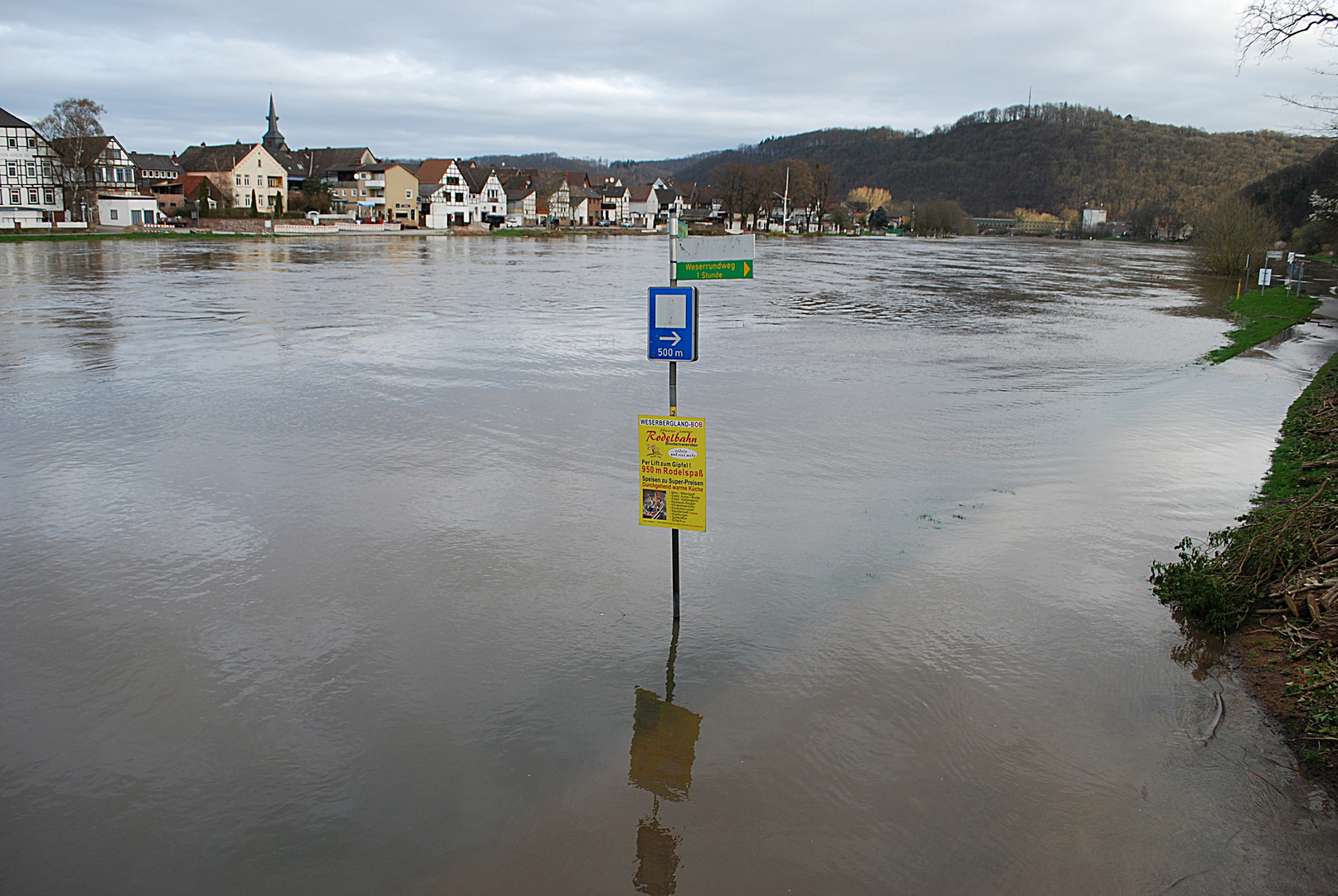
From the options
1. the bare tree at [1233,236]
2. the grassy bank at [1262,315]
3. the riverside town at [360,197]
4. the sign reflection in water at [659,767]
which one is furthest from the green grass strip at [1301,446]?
the bare tree at [1233,236]

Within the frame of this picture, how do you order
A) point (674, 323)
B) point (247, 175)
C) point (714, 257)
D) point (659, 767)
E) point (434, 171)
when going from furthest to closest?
point (434, 171) < point (247, 175) < point (674, 323) < point (714, 257) < point (659, 767)

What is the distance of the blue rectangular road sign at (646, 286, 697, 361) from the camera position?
A: 6.06 meters

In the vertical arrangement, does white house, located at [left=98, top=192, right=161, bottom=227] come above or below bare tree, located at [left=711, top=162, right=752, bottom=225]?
below

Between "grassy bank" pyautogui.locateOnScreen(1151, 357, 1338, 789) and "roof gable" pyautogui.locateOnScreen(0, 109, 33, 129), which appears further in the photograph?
"roof gable" pyautogui.locateOnScreen(0, 109, 33, 129)

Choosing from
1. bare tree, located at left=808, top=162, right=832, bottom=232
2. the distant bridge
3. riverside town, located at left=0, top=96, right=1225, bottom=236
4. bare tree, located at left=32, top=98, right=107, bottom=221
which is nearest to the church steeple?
riverside town, located at left=0, top=96, right=1225, bottom=236

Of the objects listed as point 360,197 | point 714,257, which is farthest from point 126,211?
point 714,257

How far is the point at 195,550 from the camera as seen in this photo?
7.71 meters

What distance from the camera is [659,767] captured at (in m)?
5.03

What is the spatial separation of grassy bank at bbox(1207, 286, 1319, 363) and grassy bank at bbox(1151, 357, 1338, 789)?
14.3 metres

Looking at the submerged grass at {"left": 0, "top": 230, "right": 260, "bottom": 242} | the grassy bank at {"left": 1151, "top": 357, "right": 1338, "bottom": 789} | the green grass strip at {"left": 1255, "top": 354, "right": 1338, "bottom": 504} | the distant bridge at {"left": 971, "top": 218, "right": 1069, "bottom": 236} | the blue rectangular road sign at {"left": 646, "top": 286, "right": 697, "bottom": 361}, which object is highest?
the distant bridge at {"left": 971, "top": 218, "right": 1069, "bottom": 236}

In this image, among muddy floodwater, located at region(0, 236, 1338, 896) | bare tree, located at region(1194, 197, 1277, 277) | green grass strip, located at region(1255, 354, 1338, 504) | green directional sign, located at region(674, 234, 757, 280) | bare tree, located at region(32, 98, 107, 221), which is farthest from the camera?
bare tree, located at region(32, 98, 107, 221)

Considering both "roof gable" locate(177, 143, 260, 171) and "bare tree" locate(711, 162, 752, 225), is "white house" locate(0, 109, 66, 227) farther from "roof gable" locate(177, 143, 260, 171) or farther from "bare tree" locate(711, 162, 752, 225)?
"bare tree" locate(711, 162, 752, 225)

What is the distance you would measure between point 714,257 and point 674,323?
1.74 feet

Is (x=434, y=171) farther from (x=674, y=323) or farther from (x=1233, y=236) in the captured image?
(x=674, y=323)
